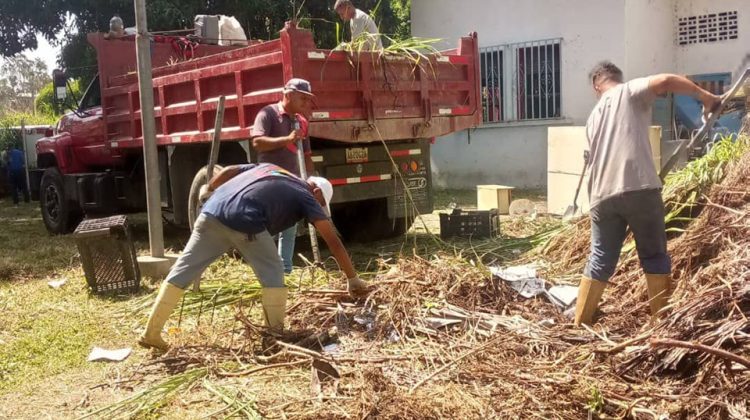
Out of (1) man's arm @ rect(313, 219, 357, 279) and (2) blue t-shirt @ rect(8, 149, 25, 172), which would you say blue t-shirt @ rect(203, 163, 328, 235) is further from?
(2) blue t-shirt @ rect(8, 149, 25, 172)

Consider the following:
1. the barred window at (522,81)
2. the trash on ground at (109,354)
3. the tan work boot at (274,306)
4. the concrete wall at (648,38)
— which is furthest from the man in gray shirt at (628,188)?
the barred window at (522,81)

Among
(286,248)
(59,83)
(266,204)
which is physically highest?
(59,83)

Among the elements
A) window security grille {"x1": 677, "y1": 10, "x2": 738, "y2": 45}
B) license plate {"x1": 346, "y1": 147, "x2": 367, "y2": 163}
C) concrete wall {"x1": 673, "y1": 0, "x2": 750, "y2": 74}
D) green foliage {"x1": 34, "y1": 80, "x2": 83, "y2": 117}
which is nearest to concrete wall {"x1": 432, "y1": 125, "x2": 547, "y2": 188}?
concrete wall {"x1": 673, "y1": 0, "x2": 750, "y2": 74}

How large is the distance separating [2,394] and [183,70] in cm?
453

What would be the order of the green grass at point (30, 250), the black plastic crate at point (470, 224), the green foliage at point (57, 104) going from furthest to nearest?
the green foliage at point (57, 104) → the black plastic crate at point (470, 224) → the green grass at point (30, 250)

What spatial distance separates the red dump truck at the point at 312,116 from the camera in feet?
22.1

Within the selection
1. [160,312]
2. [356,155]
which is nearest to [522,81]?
[356,155]

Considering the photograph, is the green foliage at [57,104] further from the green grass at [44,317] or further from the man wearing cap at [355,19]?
the man wearing cap at [355,19]

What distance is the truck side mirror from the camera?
9.70m

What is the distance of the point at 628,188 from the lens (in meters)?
4.22

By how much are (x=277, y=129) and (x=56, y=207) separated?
5734 mm

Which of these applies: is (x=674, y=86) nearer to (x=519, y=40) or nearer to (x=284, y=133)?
(x=284, y=133)

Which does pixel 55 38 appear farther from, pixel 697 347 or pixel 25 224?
pixel 697 347

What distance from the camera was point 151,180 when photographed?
277 inches
